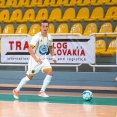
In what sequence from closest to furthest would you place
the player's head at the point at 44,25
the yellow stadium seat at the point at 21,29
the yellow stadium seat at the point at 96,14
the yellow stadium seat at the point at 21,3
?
the player's head at the point at 44,25 → the yellow stadium seat at the point at 96,14 → the yellow stadium seat at the point at 21,29 → the yellow stadium seat at the point at 21,3

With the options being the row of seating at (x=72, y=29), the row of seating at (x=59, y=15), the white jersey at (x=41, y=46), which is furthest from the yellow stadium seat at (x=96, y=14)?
the white jersey at (x=41, y=46)

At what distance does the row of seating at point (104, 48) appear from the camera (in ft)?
41.4

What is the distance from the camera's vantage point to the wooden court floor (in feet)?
25.4

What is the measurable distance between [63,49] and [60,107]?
3.84 metres

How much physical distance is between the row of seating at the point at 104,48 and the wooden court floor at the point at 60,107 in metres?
2.00

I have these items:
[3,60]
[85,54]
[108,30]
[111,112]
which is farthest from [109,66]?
[111,112]

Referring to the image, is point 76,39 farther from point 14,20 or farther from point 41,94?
point 14,20

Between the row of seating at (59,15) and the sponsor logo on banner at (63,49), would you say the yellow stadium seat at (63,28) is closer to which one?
the row of seating at (59,15)

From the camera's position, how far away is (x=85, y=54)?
12.3 metres

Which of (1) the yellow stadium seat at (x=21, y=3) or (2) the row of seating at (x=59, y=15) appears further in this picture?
(1) the yellow stadium seat at (x=21, y=3)

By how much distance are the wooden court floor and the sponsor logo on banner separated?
162cm

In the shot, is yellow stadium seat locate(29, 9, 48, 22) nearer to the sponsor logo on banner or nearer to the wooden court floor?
the sponsor logo on banner

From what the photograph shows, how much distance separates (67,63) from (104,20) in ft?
9.48

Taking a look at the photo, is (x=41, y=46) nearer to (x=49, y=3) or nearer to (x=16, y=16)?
(x=16, y=16)
